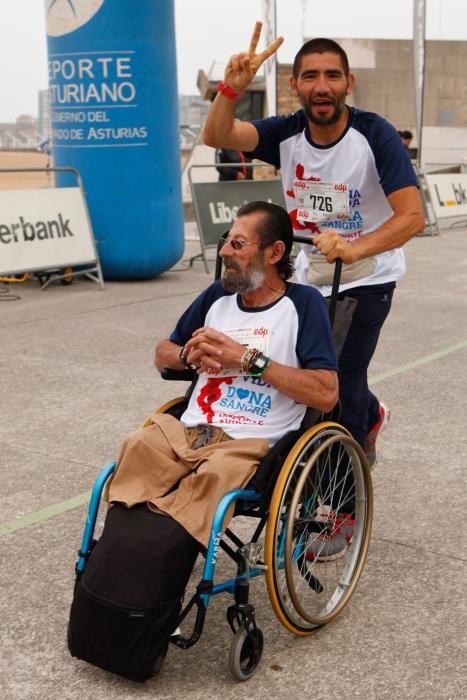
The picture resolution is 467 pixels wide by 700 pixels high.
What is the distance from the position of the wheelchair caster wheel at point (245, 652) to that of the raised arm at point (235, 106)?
1818 millimetres

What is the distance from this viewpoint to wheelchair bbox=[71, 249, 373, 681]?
110 inches

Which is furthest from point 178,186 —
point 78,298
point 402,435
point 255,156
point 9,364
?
point 255,156

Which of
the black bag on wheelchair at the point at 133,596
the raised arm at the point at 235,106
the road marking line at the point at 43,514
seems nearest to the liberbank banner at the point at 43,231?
the road marking line at the point at 43,514

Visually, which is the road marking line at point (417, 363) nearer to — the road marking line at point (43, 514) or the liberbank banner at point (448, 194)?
the road marking line at point (43, 514)

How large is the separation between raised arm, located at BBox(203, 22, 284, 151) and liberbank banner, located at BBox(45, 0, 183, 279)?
655 cm

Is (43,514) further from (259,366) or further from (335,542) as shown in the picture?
(259,366)

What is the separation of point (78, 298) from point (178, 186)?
1975 millimetres

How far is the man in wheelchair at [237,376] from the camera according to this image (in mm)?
2926


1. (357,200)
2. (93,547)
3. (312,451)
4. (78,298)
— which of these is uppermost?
(357,200)

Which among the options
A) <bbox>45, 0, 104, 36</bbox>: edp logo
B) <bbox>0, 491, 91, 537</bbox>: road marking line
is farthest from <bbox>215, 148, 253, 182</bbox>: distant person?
<bbox>0, 491, 91, 537</bbox>: road marking line

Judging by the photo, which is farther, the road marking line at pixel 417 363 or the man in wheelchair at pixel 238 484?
the road marking line at pixel 417 363

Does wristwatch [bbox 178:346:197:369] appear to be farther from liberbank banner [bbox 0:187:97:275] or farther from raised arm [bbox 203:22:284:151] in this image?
liberbank banner [bbox 0:187:97:275]

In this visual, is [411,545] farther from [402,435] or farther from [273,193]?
[273,193]

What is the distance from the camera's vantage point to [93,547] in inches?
117
